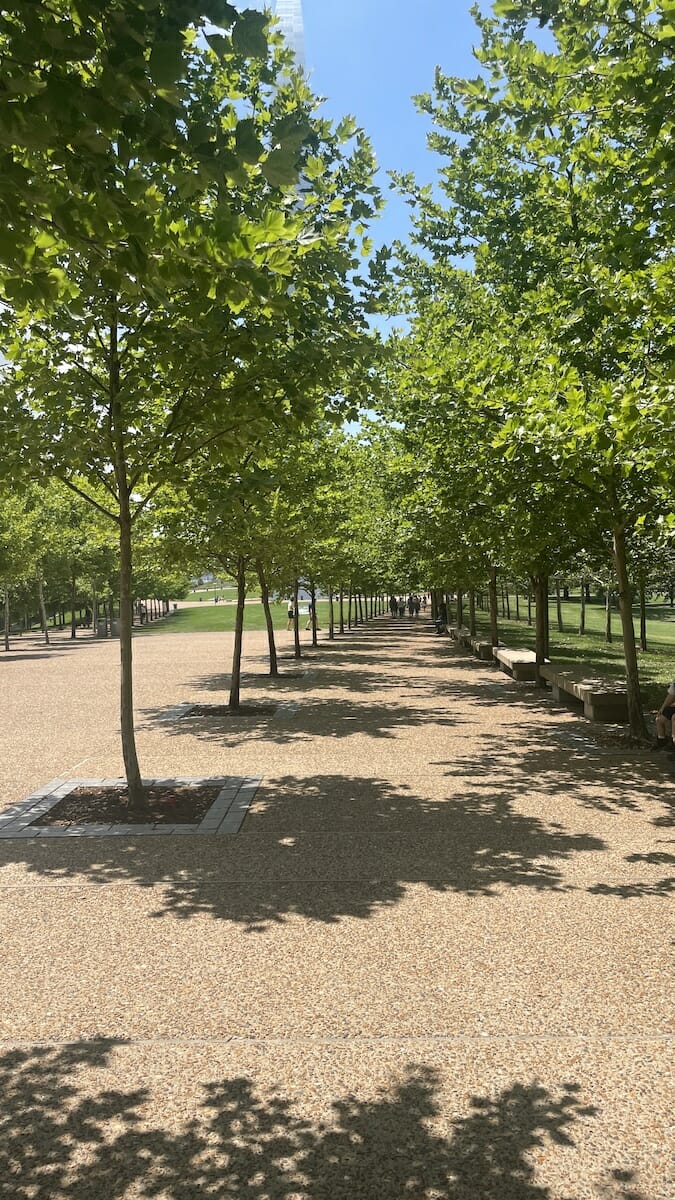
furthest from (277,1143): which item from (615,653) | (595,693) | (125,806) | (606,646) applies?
(606,646)

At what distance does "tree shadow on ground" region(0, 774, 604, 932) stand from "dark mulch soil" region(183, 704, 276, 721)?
6.02 meters

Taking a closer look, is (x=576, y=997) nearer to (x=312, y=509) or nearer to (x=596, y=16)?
(x=596, y=16)

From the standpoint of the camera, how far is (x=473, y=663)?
23125 millimetres

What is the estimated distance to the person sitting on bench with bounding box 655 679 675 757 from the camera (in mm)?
8914

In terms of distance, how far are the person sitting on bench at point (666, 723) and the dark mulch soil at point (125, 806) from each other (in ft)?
15.9

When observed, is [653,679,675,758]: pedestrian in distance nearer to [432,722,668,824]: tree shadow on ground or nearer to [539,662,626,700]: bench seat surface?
[432,722,668,824]: tree shadow on ground

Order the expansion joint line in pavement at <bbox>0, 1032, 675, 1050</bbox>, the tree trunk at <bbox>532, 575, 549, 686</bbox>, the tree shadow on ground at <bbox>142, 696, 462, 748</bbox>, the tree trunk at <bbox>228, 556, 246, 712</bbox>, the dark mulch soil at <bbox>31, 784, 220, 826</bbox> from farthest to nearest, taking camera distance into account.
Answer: the tree trunk at <bbox>532, 575, 549, 686</bbox> < the tree trunk at <bbox>228, 556, 246, 712</bbox> < the tree shadow on ground at <bbox>142, 696, 462, 748</bbox> < the dark mulch soil at <bbox>31, 784, 220, 826</bbox> < the expansion joint line in pavement at <bbox>0, 1032, 675, 1050</bbox>

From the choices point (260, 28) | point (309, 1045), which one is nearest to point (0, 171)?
point (260, 28)

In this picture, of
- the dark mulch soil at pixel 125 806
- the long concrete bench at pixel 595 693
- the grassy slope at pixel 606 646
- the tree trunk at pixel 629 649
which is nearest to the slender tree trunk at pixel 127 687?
the dark mulch soil at pixel 125 806

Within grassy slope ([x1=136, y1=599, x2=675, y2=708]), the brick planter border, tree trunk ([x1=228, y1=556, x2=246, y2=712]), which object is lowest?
grassy slope ([x1=136, y1=599, x2=675, y2=708])

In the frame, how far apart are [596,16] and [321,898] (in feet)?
19.7

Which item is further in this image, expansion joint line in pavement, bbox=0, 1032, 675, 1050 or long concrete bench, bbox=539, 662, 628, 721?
long concrete bench, bbox=539, 662, 628, 721

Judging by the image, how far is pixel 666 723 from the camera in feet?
30.6

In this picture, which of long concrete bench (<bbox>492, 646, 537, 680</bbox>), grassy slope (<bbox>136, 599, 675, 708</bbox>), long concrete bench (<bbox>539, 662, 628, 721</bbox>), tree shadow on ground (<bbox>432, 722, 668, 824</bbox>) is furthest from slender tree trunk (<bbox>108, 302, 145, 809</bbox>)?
long concrete bench (<bbox>492, 646, 537, 680</bbox>)
